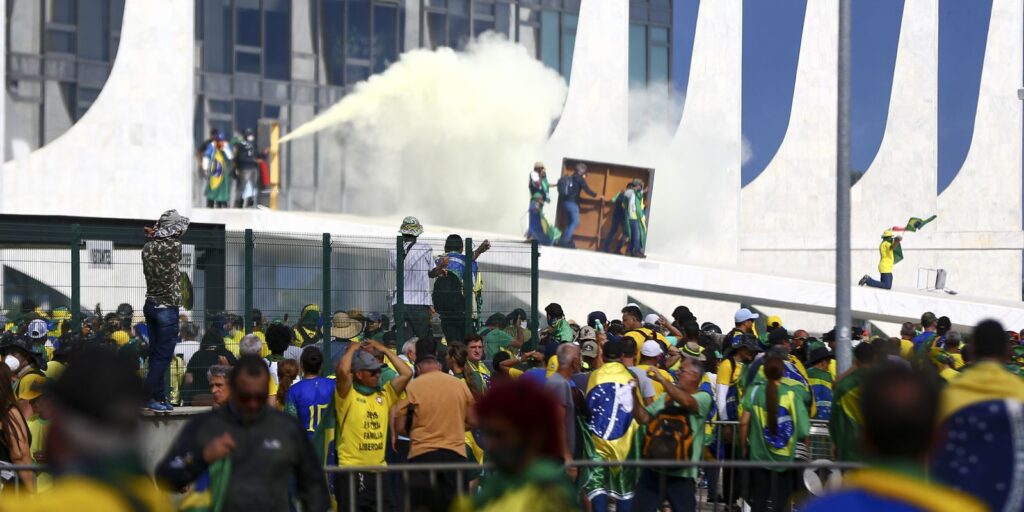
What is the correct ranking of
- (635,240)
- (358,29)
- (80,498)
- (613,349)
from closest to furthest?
(80,498)
(613,349)
(635,240)
(358,29)

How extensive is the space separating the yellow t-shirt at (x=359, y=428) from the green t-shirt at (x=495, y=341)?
5.63 m

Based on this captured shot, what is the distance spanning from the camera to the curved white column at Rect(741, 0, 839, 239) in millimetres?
42656

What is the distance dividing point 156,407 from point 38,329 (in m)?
1.31

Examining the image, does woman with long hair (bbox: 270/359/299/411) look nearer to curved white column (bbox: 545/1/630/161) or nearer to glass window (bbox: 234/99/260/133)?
glass window (bbox: 234/99/260/133)

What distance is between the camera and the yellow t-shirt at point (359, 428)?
9.17 meters

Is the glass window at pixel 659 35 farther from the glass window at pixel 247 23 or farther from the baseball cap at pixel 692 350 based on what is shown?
the baseball cap at pixel 692 350

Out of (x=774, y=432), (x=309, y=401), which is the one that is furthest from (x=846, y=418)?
(x=309, y=401)

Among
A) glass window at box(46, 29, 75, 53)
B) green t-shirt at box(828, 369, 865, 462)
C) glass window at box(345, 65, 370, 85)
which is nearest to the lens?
green t-shirt at box(828, 369, 865, 462)

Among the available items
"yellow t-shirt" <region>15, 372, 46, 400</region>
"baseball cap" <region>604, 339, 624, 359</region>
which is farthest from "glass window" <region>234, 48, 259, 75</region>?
"baseball cap" <region>604, 339, 624, 359</region>

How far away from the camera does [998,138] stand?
43188 millimetres

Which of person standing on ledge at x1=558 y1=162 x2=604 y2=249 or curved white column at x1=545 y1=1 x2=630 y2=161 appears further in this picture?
curved white column at x1=545 y1=1 x2=630 y2=161

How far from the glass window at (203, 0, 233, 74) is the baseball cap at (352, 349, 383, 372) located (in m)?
27.7

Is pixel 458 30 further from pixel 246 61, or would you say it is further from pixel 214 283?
pixel 214 283

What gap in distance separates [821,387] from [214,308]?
5.86 meters
